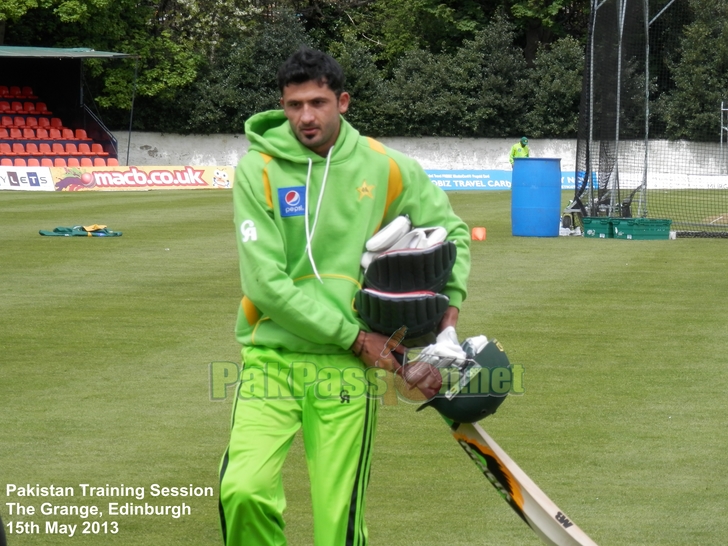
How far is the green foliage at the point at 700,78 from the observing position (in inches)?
1439

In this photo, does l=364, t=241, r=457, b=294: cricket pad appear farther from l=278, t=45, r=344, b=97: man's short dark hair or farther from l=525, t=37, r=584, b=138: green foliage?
l=525, t=37, r=584, b=138: green foliage

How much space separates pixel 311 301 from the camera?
12.5 ft

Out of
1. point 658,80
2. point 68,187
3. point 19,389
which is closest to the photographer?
point 19,389

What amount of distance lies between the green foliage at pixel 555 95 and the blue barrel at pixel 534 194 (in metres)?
29.5

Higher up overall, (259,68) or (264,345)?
(259,68)

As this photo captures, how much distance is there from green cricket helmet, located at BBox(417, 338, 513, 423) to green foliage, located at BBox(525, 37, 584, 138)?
1795 inches

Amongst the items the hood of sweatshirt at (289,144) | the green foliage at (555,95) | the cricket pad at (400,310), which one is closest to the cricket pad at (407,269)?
the cricket pad at (400,310)

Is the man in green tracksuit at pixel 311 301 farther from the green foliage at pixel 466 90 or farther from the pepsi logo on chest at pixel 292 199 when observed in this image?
the green foliage at pixel 466 90

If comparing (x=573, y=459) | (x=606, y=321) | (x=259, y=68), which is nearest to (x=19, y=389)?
(x=573, y=459)

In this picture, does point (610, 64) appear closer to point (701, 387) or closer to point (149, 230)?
point (149, 230)

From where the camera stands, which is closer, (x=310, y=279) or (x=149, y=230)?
(x=310, y=279)

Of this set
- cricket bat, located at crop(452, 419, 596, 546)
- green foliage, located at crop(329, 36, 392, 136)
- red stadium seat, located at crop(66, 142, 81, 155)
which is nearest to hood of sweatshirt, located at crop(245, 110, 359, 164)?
cricket bat, located at crop(452, 419, 596, 546)

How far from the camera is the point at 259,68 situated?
1923 inches

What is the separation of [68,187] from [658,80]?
2269 cm
